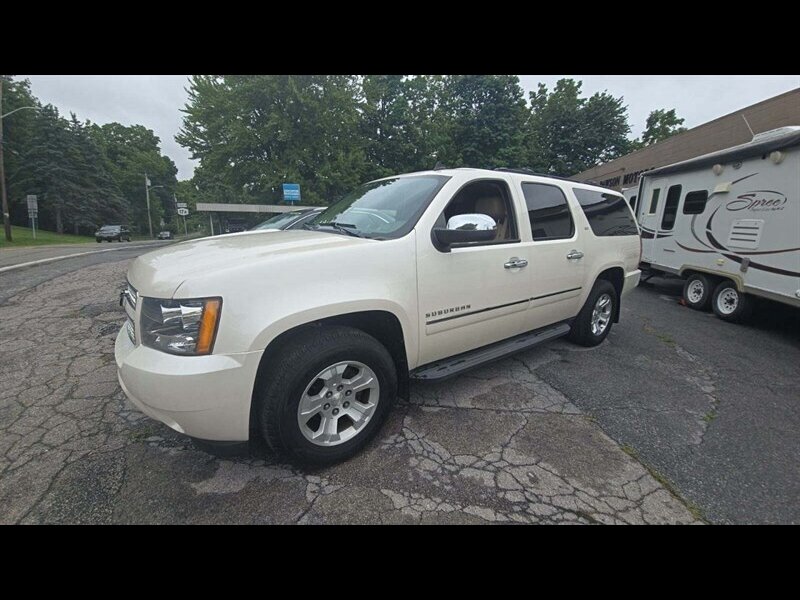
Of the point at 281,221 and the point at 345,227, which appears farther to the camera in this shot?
the point at 281,221

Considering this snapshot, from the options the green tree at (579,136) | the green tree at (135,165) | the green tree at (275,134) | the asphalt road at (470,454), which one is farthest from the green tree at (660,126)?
the green tree at (135,165)

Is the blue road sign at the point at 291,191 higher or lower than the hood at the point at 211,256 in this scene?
higher

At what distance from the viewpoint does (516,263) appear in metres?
2.89

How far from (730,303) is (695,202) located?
2.12 meters

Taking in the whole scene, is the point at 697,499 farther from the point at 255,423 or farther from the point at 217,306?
the point at 217,306

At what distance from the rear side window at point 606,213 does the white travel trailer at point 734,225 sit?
8.12ft

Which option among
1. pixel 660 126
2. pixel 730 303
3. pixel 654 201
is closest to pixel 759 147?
pixel 730 303

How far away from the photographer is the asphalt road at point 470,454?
73.0 inches

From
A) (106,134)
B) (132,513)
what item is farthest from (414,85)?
(106,134)

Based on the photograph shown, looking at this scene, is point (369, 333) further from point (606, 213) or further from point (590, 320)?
point (606, 213)

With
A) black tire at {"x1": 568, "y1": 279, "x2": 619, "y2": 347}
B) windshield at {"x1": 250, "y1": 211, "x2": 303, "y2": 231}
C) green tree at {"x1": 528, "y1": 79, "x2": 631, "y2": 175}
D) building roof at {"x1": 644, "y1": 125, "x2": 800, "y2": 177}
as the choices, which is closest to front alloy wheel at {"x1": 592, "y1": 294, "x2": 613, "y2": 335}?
black tire at {"x1": 568, "y1": 279, "x2": 619, "y2": 347}

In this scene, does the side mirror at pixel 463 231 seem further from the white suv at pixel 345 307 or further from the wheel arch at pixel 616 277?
the wheel arch at pixel 616 277

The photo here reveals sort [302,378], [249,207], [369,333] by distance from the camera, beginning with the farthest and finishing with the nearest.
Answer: [249,207] → [369,333] → [302,378]
